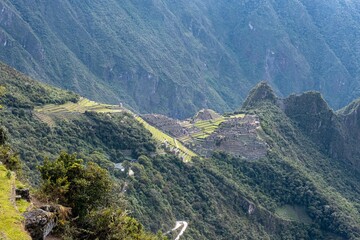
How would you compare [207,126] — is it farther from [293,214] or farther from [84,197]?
[84,197]

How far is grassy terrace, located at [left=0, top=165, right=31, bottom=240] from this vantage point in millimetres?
21250

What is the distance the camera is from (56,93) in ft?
303

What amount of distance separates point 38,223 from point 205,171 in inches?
2610

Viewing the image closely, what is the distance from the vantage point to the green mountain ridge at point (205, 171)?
72.8 metres

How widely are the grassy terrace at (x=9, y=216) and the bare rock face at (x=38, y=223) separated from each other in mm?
441

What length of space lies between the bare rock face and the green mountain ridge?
3260cm

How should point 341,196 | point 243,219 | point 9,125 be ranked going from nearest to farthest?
point 9,125 < point 243,219 < point 341,196

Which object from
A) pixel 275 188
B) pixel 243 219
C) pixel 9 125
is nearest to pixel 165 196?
pixel 243 219

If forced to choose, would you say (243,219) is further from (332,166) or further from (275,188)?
(332,166)

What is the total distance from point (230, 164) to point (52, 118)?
3427 cm

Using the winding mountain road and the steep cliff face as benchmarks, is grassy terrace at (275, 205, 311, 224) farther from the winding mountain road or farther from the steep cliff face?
the steep cliff face

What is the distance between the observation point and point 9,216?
22.5m

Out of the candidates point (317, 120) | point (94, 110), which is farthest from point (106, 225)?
point (317, 120)

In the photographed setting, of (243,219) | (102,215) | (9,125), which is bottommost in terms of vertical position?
(243,219)
